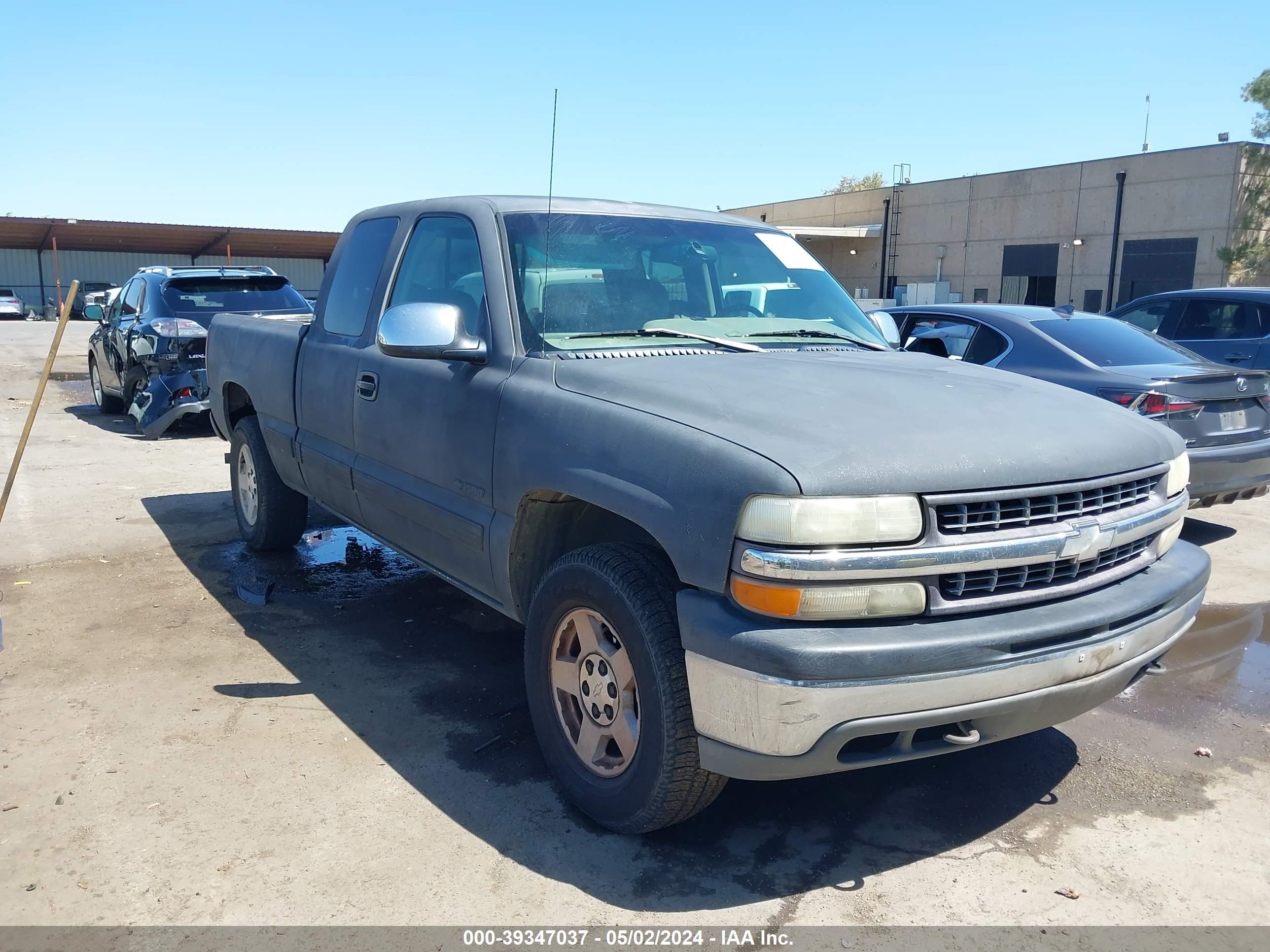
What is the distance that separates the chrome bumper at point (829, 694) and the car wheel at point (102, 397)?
12.3 m

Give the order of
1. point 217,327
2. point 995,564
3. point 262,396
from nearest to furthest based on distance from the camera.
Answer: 1. point 995,564
2. point 262,396
3. point 217,327

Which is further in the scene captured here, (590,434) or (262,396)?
(262,396)

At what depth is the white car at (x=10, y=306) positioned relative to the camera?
41.3 m

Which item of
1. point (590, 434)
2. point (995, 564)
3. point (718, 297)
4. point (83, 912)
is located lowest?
point (83, 912)

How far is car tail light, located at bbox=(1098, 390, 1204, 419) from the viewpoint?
6.25 metres

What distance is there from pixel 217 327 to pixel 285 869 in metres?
4.43

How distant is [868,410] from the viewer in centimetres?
297

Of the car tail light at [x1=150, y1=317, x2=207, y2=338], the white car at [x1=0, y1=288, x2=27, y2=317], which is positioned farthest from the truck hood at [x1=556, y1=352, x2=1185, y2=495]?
the white car at [x1=0, y1=288, x2=27, y2=317]

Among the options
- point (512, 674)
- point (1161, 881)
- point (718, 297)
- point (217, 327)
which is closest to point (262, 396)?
point (217, 327)

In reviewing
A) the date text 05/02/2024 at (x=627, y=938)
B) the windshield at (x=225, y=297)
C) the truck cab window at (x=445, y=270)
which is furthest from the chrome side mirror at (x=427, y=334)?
the windshield at (x=225, y=297)

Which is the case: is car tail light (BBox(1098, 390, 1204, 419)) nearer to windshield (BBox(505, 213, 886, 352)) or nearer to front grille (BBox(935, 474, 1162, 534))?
windshield (BBox(505, 213, 886, 352))

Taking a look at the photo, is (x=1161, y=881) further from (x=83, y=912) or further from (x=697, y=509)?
(x=83, y=912)

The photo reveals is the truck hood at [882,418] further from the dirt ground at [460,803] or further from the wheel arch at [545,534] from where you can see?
the dirt ground at [460,803]

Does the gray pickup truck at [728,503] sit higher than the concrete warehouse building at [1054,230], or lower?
lower
